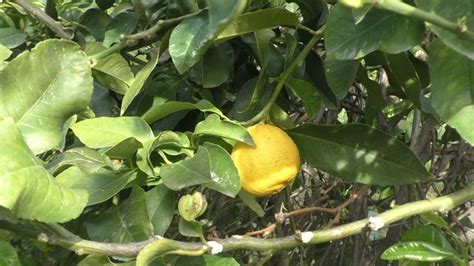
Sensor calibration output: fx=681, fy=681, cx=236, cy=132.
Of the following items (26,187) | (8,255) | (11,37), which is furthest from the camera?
(11,37)

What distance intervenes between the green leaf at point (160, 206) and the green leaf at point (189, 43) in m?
0.13

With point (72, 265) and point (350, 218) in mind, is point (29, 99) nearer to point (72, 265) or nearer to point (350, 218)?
point (72, 265)

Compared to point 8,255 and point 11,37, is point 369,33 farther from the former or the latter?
point 11,37

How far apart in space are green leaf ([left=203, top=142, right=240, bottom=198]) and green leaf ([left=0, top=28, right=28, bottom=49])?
399 mm

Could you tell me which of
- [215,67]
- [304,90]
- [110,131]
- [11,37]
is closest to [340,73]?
[304,90]

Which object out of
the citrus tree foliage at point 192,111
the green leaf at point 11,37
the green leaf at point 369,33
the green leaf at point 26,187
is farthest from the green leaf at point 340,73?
the green leaf at point 11,37

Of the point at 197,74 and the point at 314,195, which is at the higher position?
the point at 197,74

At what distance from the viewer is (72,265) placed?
0.96 meters

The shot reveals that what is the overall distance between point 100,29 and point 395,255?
510 millimetres

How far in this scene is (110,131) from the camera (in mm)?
706

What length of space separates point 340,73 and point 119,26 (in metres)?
0.30

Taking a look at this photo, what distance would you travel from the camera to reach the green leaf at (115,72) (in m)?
0.81

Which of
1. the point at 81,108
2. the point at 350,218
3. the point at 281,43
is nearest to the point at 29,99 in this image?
the point at 81,108

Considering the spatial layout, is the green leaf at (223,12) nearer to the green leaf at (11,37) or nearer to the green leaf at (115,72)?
the green leaf at (115,72)
